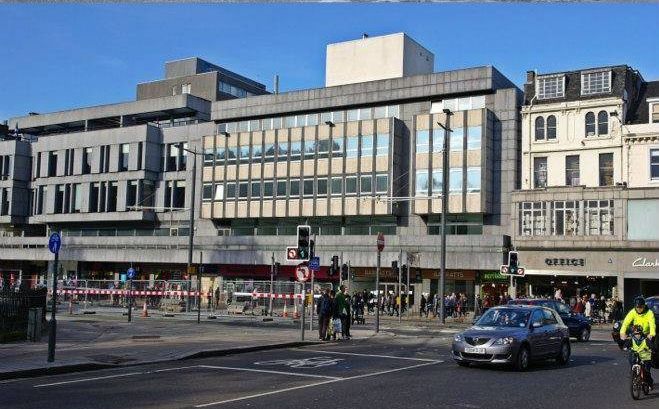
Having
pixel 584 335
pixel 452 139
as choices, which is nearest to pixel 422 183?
pixel 452 139

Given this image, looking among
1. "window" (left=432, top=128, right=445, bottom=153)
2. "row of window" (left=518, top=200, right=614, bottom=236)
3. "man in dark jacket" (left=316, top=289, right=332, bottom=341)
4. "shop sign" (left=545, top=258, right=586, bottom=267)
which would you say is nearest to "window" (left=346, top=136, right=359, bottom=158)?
"window" (left=432, top=128, right=445, bottom=153)

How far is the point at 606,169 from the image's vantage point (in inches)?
1770

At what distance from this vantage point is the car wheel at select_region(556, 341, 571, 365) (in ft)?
55.5

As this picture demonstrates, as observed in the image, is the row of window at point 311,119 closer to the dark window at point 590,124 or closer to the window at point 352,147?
the window at point 352,147

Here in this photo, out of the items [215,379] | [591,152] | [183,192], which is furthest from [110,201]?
[215,379]

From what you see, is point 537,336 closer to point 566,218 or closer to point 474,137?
point 566,218

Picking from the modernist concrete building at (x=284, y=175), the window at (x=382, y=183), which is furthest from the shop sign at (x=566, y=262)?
the window at (x=382, y=183)

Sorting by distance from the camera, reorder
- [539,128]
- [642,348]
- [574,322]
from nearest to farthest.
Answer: [642,348]
[574,322]
[539,128]

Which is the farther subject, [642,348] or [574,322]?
[574,322]

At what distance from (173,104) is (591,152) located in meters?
37.2

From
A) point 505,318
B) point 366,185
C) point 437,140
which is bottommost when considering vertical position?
point 505,318

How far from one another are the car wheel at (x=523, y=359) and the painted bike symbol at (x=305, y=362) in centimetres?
405

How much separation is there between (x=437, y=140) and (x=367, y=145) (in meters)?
5.35

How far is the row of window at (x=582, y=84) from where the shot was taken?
4581 cm
